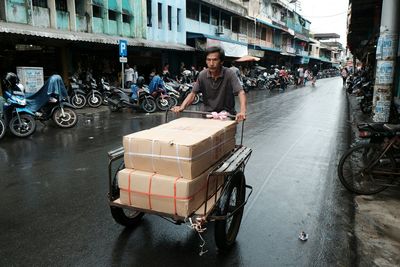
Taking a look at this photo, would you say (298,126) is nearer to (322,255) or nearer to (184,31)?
(322,255)

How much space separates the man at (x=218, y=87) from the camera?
413 centimetres

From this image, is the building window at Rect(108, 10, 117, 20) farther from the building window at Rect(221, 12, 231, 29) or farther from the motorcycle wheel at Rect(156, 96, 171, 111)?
the building window at Rect(221, 12, 231, 29)

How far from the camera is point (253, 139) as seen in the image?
8617mm

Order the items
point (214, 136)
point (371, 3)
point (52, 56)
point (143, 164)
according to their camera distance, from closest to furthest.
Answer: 1. point (143, 164)
2. point (214, 136)
3. point (371, 3)
4. point (52, 56)

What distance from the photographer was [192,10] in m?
25.9

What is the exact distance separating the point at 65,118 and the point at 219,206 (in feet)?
26.2

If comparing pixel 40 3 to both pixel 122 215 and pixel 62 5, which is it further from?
pixel 122 215

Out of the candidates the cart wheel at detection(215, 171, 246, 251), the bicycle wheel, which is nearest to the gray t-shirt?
the cart wheel at detection(215, 171, 246, 251)

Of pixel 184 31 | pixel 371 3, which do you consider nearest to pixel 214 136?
pixel 371 3

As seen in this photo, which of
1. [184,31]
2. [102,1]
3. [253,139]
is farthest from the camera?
[184,31]

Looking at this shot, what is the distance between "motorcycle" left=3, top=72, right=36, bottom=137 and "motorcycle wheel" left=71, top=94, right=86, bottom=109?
4.64m

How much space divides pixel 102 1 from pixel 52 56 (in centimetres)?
389

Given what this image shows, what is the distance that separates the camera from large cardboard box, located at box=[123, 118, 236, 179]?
9.40ft

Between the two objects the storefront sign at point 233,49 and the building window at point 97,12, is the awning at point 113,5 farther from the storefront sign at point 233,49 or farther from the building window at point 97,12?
the storefront sign at point 233,49
